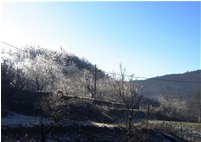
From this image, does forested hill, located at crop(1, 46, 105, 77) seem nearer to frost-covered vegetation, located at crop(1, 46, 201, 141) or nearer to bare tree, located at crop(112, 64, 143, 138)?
frost-covered vegetation, located at crop(1, 46, 201, 141)

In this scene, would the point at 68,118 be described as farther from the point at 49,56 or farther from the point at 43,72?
the point at 49,56

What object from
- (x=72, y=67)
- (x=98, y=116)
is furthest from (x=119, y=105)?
(x=72, y=67)

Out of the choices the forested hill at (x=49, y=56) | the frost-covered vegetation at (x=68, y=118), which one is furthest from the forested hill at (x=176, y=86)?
the frost-covered vegetation at (x=68, y=118)

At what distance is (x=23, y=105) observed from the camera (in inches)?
1339

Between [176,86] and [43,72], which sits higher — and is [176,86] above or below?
above

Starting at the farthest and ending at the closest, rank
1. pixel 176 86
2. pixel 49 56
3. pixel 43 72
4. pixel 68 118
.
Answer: pixel 176 86
pixel 49 56
pixel 43 72
pixel 68 118

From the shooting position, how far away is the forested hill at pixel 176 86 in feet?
479

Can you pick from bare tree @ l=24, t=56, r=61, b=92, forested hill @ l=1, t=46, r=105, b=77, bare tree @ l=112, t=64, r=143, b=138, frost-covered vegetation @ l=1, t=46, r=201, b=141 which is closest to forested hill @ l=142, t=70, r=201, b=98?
forested hill @ l=1, t=46, r=105, b=77

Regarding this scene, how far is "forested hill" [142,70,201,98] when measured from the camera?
146 meters

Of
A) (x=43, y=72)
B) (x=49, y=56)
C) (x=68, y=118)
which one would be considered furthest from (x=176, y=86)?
(x=68, y=118)

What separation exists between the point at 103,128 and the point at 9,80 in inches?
578

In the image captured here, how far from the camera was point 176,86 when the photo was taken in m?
155

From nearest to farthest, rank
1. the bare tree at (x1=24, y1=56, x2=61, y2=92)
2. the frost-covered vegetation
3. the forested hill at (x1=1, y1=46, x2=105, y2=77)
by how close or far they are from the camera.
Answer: the frost-covered vegetation, the bare tree at (x1=24, y1=56, x2=61, y2=92), the forested hill at (x1=1, y1=46, x2=105, y2=77)

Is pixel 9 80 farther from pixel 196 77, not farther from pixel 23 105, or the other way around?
pixel 196 77
